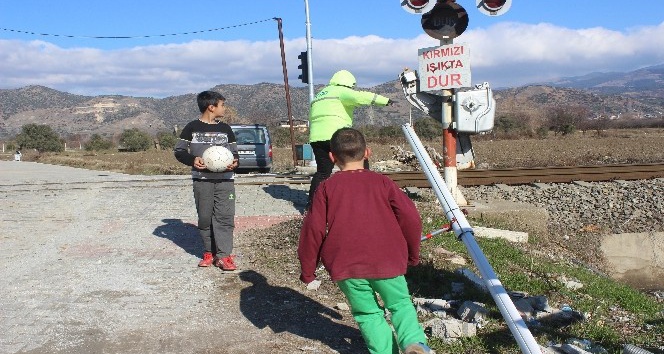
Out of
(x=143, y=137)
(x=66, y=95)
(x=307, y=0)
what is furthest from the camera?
(x=66, y=95)

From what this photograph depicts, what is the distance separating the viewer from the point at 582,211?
10305 mm

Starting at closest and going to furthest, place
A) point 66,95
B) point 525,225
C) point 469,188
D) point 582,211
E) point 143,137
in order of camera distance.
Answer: point 525,225 → point 582,211 → point 469,188 → point 143,137 → point 66,95

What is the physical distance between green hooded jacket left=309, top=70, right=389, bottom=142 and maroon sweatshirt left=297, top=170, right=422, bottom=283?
4046 mm

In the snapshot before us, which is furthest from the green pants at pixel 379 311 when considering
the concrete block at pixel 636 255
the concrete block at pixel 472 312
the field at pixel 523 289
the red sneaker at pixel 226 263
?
the concrete block at pixel 636 255

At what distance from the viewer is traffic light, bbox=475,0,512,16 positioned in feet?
21.9

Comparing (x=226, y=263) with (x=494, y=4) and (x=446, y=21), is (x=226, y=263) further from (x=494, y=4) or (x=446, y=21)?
(x=494, y=4)

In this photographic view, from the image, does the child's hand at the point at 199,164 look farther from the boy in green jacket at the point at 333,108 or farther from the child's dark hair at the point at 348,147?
the child's dark hair at the point at 348,147

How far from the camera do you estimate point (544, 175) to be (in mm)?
12570

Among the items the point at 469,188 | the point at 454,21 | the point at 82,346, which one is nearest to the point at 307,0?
the point at 469,188

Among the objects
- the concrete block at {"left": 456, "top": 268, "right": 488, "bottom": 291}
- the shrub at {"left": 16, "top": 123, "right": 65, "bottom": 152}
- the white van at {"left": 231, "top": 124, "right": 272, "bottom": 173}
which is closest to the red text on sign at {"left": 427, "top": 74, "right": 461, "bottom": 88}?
the concrete block at {"left": 456, "top": 268, "right": 488, "bottom": 291}

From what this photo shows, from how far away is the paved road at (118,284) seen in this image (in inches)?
169

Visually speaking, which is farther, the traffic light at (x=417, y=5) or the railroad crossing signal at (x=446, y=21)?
the railroad crossing signal at (x=446, y=21)

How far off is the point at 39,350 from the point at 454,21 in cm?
514

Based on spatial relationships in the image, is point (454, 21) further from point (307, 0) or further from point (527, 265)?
point (307, 0)
